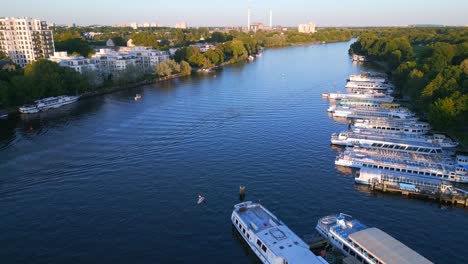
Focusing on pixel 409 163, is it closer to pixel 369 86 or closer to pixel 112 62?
pixel 369 86

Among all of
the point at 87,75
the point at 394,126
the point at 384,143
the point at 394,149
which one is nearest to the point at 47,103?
the point at 87,75

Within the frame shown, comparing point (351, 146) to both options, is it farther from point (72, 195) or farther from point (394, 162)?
point (72, 195)

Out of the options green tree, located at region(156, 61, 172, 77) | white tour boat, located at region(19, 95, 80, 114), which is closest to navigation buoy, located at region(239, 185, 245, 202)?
white tour boat, located at region(19, 95, 80, 114)

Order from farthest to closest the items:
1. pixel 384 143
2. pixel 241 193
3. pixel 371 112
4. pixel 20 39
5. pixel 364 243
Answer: pixel 20 39 < pixel 371 112 < pixel 384 143 < pixel 241 193 < pixel 364 243

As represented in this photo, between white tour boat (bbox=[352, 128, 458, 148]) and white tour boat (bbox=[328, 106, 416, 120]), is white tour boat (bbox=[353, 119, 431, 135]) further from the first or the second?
white tour boat (bbox=[328, 106, 416, 120])

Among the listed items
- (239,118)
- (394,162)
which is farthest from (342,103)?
(394,162)

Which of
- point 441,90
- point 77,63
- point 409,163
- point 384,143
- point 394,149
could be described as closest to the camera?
point 409,163

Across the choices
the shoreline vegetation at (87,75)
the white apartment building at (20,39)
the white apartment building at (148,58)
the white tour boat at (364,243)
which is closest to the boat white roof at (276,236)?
the white tour boat at (364,243)
